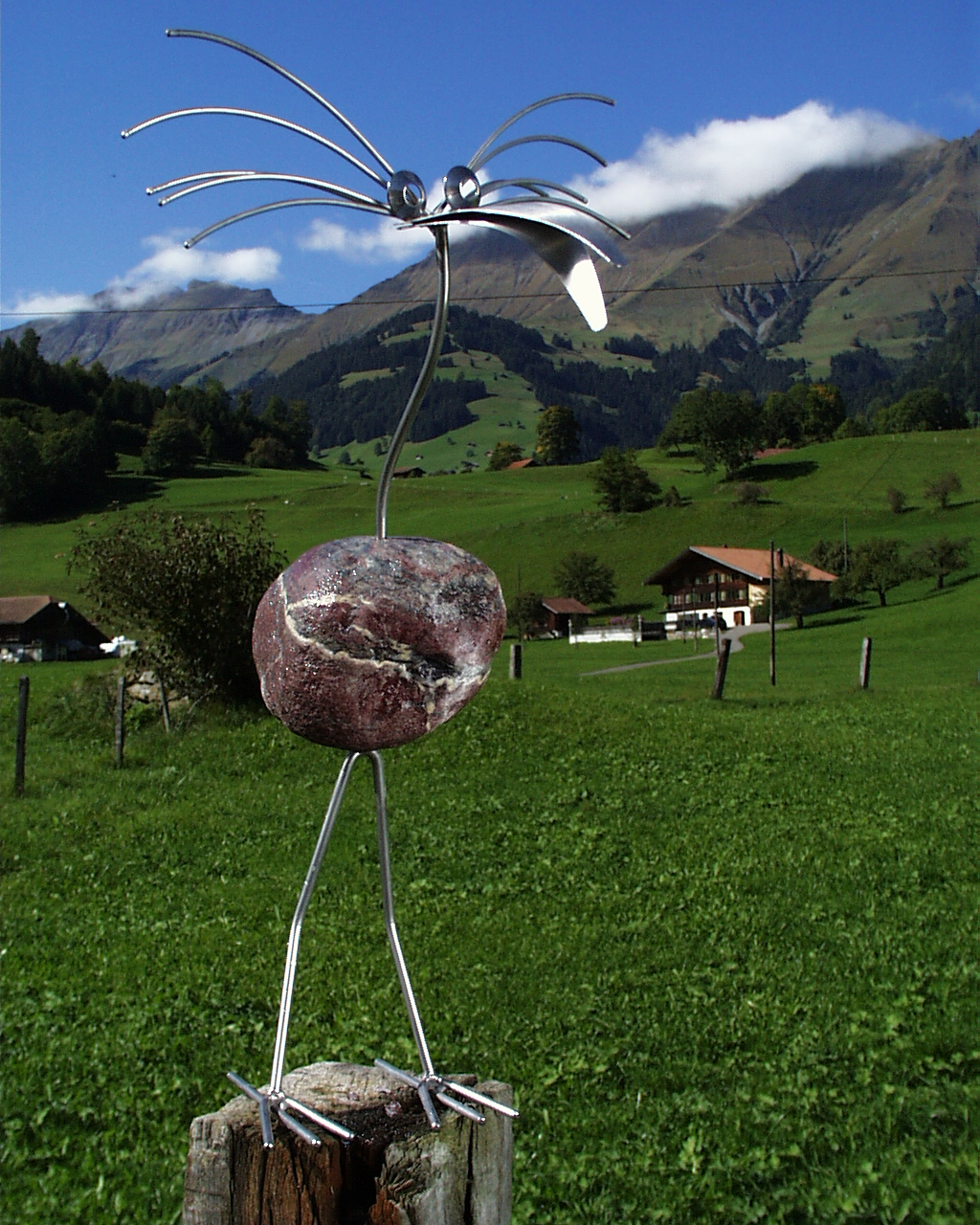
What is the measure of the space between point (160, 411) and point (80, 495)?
647 inches

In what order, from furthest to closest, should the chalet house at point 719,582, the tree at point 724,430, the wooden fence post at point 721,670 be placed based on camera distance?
the tree at point 724,430
the chalet house at point 719,582
the wooden fence post at point 721,670

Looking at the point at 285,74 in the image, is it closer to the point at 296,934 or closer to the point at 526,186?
the point at 526,186

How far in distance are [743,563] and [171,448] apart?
125 feet

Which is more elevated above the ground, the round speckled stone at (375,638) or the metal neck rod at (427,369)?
the metal neck rod at (427,369)

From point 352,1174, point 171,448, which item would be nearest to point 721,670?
point 352,1174

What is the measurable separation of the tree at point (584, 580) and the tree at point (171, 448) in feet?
90.9

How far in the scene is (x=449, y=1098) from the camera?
2.19 meters

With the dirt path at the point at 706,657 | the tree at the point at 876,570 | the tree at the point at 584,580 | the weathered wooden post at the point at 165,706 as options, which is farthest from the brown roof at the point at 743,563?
the weathered wooden post at the point at 165,706

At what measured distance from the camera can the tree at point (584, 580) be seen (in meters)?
55.7

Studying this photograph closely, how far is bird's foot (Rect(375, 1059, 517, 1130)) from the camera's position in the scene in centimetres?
212

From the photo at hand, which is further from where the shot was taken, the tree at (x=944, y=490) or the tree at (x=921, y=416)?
the tree at (x=921, y=416)

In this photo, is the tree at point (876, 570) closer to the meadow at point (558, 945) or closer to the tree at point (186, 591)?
the meadow at point (558, 945)

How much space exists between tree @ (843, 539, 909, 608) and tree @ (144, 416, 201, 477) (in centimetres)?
4268

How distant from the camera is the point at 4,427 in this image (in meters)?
54.0
